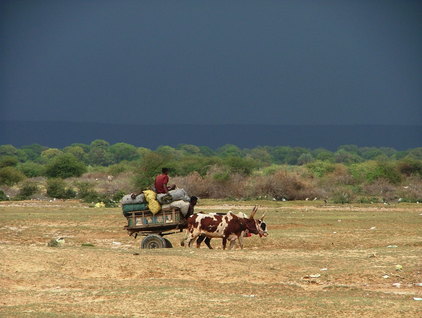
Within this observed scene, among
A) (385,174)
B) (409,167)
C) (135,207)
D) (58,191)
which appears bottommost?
(135,207)

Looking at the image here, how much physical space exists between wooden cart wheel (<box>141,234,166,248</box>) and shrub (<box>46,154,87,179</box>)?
5399 cm

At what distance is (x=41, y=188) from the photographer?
219ft

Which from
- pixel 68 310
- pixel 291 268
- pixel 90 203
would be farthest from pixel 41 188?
pixel 68 310

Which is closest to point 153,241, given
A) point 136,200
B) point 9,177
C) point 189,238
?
point 189,238

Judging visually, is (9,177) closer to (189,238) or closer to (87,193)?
(87,193)

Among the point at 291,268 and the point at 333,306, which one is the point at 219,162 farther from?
the point at 333,306

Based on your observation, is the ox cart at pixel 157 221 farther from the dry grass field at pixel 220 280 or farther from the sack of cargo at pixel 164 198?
the dry grass field at pixel 220 280

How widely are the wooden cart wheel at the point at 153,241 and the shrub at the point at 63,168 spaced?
177 feet

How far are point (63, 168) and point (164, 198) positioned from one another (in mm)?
55871

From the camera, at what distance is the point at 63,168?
270 feet

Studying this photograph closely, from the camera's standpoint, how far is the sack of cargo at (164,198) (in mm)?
27438

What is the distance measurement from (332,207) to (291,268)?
1176 inches

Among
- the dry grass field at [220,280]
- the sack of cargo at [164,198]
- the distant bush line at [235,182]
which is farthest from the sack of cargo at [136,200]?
the distant bush line at [235,182]

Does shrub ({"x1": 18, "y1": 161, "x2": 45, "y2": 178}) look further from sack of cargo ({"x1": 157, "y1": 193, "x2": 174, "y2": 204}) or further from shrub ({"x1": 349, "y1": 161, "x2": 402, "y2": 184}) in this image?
sack of cargo ({"x1": 157, "y1": 193, "x2": 174, "y2": 204})
